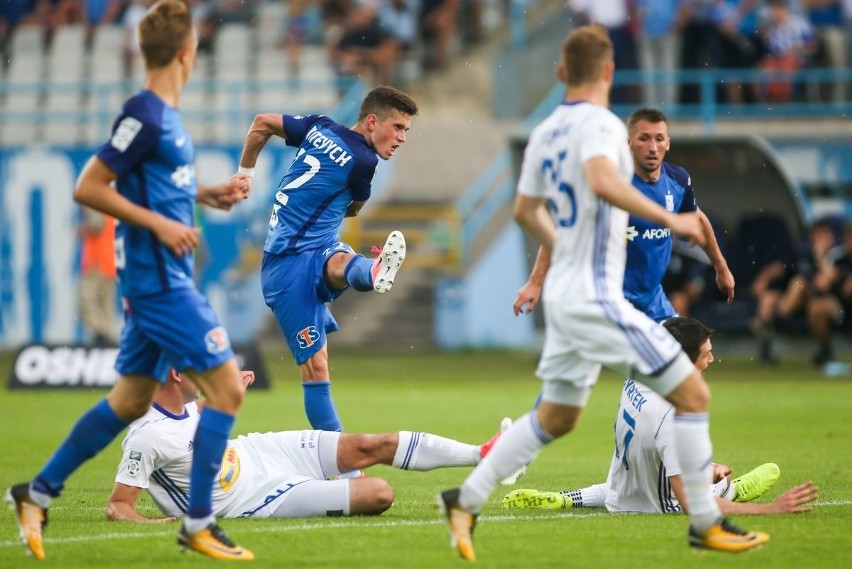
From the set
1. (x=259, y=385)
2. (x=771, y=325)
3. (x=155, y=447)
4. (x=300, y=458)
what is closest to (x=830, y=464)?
(x=300, y=458)

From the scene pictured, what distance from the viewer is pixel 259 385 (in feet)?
58.6

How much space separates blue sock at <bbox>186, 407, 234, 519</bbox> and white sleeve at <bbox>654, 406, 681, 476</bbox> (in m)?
2.60

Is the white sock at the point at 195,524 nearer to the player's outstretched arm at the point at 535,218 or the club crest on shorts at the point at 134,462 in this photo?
the club crest on shorts at the point at 134,462

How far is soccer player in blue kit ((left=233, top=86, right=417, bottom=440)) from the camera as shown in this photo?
941 cm

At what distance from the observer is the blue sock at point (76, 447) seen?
670cm

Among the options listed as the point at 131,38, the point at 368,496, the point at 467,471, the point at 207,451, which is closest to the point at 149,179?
the point at 207,451

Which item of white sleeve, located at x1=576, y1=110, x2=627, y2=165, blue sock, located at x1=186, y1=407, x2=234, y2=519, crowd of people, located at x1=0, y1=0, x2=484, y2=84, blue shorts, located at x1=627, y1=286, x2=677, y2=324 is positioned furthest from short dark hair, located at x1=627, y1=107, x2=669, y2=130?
crowd of people, located at x1=0, y1=0, x2=484, y2=84

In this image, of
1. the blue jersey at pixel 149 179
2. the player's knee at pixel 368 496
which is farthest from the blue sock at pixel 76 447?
the player's knee at pixel 368 496

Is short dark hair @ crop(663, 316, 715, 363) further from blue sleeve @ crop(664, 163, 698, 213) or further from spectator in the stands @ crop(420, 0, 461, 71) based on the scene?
spectator in the stands @ crop(420, 0, 461, 71)

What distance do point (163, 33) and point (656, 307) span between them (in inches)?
168

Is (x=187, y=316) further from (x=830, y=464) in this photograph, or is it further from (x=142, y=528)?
(x=830, y=464)

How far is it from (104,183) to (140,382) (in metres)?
1.00

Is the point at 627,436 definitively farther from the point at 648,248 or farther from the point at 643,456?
the point at 648,248

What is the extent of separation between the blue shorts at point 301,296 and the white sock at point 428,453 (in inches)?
67.9
